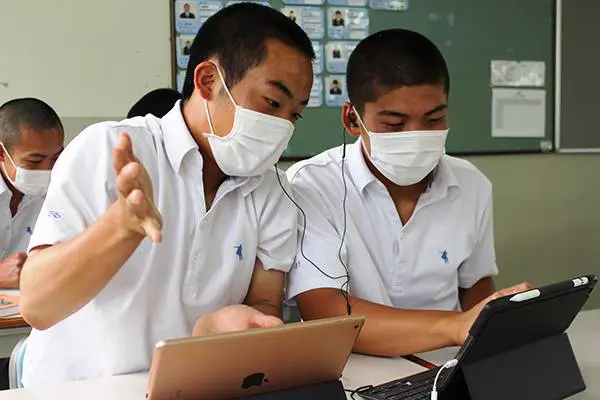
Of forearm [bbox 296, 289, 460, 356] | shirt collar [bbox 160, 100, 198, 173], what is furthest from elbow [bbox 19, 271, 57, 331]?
forearm [bbox 296, 289, 460, 356]

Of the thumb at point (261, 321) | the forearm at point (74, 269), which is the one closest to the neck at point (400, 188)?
the thumb at point (261, 321)

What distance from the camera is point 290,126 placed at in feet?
4.73

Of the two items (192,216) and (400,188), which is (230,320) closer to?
(192,216)

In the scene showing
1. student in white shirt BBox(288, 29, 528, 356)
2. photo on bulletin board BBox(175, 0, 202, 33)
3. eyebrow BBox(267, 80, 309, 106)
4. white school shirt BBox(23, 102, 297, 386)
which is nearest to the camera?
white school shirt BBox(23, 102, 297, 386)

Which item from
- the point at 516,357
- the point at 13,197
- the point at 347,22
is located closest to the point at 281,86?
the point at 516,357

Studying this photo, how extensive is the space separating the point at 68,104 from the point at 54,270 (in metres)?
1.87

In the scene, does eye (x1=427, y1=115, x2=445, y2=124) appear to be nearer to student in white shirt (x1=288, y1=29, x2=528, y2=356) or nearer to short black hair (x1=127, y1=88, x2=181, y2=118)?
student in white shirt (x1=288, y1=29, x2=528, y2=356)

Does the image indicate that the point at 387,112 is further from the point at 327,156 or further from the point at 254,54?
the point at 254,54

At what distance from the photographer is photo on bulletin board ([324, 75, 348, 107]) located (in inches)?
123

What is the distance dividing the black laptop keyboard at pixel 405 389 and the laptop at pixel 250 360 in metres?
0.11

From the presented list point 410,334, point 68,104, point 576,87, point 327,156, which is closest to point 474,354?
point 410,334

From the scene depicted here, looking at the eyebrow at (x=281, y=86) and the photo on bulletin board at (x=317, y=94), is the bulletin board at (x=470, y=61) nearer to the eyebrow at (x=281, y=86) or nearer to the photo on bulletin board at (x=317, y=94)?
the photo on bulletin board at (x=317, y=94)

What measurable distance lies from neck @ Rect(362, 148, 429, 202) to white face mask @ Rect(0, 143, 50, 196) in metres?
1.47

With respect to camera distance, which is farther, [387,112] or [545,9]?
[545,9]
